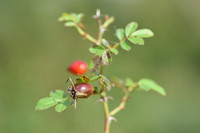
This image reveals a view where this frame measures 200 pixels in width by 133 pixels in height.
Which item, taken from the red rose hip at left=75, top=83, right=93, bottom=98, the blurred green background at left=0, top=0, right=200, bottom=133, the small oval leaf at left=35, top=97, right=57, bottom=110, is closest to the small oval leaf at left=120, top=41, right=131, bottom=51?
the red rose hip at left=75, top=83, right=93, bottom=98

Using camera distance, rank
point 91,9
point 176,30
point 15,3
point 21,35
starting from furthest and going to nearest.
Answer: point 176,30 < point 91,9 < point 15,3 < point 21,35

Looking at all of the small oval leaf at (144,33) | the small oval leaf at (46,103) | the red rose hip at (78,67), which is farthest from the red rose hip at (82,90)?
the red rose hip at (78,67)

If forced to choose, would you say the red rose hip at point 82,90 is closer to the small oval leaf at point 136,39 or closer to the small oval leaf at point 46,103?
the small oval leaf at point 46,103

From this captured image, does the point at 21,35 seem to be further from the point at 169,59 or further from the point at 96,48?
the point at 96,48

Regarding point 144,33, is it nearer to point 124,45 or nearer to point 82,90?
point 124,45

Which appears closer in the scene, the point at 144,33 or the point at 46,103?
the point at 46,103

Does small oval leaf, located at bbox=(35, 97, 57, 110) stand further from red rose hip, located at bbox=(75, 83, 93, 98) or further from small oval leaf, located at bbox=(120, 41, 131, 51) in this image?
small oval leaf, located at bbox=(120, 41, 131, 51)

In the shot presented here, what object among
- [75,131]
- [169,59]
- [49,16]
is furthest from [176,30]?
[75,131]

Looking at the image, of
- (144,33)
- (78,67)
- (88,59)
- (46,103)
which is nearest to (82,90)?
(46,103)
